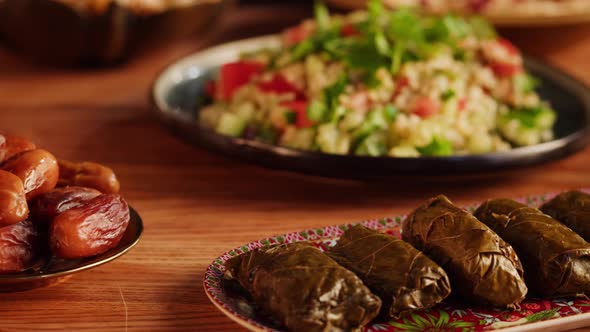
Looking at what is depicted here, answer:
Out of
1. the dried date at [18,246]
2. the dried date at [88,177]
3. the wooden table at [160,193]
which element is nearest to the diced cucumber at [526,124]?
the wooden table at [160,193]

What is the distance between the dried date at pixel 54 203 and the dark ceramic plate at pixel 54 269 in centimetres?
9

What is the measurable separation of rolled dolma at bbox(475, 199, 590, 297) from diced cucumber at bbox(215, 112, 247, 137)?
1.05m

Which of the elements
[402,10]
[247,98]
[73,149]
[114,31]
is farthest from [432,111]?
[114,31]

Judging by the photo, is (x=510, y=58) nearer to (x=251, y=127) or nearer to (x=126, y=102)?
(x=251, y=127)

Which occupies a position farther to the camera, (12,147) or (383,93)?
(383,93)

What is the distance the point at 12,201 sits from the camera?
61.9 inches

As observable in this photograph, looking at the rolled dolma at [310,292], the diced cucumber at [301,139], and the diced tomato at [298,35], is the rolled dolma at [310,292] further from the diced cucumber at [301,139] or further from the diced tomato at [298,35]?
the diced tomato at [298,35]

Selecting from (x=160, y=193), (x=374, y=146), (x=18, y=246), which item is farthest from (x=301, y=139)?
(x=18, y=246)

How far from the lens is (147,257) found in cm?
198

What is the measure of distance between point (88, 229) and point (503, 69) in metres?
1.86

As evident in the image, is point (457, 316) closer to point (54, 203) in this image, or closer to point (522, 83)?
point (54, 203)

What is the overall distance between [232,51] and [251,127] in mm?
797

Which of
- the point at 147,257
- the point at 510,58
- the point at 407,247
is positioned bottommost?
the point at 147,257

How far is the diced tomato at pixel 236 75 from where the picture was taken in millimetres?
2918
